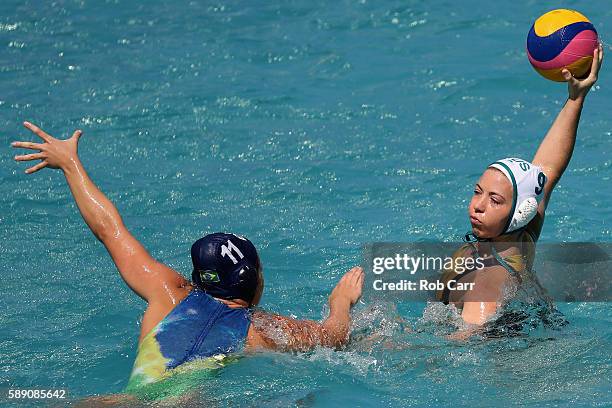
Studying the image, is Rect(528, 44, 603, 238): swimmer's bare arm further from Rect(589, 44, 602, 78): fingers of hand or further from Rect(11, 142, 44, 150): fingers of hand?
Rect(11, 142, 44, 150): fingers of hand

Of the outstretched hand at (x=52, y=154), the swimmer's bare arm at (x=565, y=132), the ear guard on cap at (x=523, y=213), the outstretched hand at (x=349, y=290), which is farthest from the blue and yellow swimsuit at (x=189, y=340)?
the swimmer's bare arm at (x=565, y=132)

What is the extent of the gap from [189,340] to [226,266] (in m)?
0.46

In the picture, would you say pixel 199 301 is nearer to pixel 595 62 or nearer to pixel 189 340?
pixel 189 340

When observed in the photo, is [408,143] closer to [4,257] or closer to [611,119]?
[611,119]

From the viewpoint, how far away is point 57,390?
21.7ft

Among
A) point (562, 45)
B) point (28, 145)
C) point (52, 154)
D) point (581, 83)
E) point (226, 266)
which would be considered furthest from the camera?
point (562, 45)

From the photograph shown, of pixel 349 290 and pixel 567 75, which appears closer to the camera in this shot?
pixel 349 290

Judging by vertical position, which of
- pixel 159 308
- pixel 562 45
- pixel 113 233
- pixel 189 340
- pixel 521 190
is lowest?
pixel 189 340

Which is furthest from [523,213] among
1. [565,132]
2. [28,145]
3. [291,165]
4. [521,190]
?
[291,165]

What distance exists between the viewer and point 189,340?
557 cm

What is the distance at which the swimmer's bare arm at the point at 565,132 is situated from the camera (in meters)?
6.62

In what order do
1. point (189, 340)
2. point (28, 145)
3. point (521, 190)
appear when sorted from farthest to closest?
point (521, 190) → point (28, 145) → point (189, 340)

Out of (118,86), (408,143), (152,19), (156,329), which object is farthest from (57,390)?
(152,19)

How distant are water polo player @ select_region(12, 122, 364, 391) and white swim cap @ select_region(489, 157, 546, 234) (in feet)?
3.34
